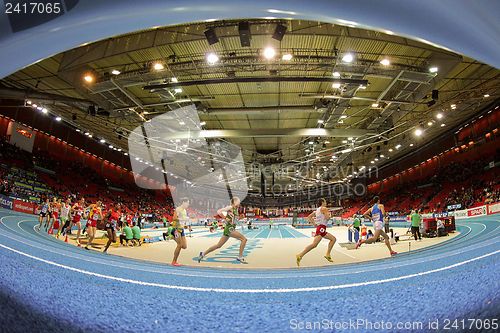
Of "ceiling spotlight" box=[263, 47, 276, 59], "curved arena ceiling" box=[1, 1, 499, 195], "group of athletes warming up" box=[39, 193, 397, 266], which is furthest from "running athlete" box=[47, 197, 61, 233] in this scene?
"ceiling spotlight" box=[263, 47, 276, 59]

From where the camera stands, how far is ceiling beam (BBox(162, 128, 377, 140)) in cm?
1659

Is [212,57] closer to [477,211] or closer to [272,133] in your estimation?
[272,133]

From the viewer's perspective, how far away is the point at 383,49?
1133cm

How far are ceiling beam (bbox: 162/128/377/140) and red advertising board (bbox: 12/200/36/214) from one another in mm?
9954

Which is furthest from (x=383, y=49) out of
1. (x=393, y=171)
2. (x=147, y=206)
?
(x=393, y=171)

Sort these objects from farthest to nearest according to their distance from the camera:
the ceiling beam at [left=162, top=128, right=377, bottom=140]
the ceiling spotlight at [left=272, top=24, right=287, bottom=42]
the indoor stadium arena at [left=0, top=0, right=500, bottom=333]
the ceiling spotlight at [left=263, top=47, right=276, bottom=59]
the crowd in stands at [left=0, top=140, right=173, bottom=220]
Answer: the crowd in stands at [left=0, top=140, right=173, bottom=220] → the ceiling beam at [left=162, top=128, right=377, bottom=140] → the ceiling spotlight at [left=263, top=47, right=276, bottom=59] → the ceiling spotlight at [left=272, top=24, right=287, bottom=42] → the indoor stadium arena at [left=0, top=0, right=500, bottom=333]

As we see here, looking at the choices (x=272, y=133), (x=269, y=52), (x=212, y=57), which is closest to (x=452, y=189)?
(x=272, y=133)

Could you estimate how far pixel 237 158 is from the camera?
26.9 metres

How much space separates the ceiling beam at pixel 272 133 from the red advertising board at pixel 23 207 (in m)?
9.95

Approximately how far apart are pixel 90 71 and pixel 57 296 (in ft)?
42.0

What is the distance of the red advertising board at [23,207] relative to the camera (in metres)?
18.2

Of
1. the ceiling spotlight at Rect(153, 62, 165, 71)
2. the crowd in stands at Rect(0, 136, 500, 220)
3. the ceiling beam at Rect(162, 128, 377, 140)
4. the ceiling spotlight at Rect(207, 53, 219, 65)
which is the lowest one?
the crowd in stands at Rect(0, 136, 500, 220)

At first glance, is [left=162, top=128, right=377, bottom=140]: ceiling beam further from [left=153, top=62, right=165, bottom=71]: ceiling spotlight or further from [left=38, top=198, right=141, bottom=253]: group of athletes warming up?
[left=38, top=198, right=141, bottom=253]: group of athletes warming up

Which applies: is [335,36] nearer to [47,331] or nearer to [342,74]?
[342,74]
